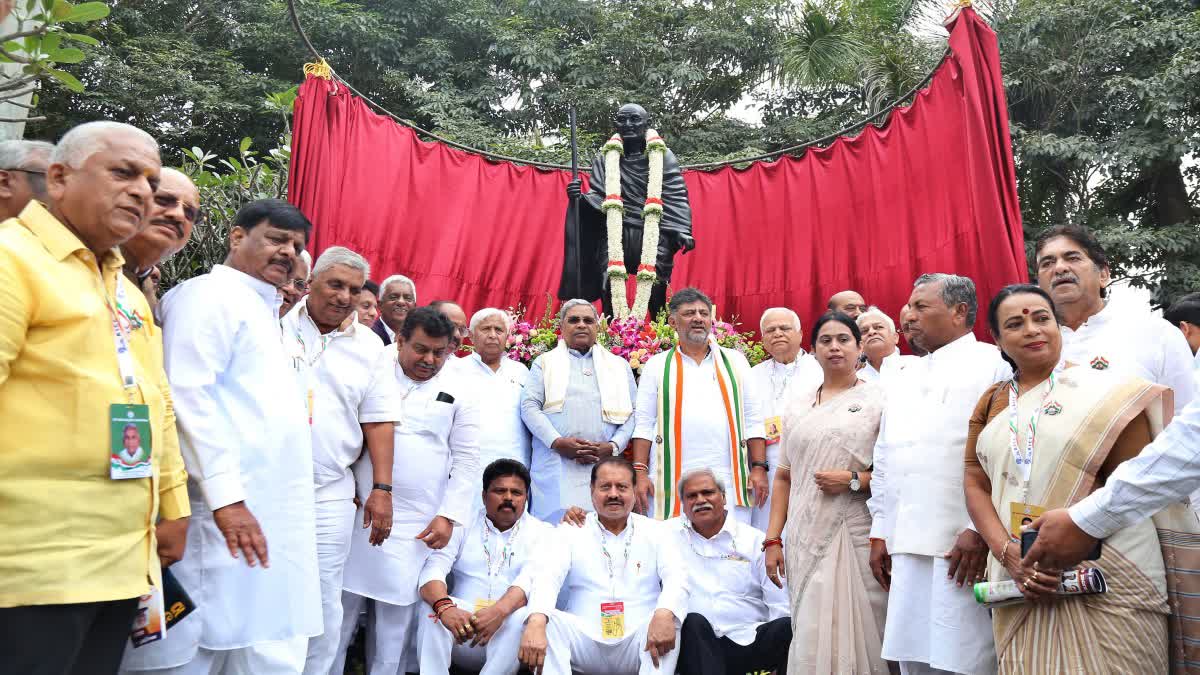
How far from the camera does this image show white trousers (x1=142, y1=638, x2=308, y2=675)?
2346mm

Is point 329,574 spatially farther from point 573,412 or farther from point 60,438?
point 573,412

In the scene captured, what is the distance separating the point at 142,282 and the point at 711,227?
282 inches

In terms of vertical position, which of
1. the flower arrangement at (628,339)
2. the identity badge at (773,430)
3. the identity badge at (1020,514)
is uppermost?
the flower arrangement at (628,339)

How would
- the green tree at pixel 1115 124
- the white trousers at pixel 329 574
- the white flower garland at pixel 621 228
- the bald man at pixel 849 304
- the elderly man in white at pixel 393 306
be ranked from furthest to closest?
1. the green tree at pixel 1115 124
2. the white flower garland at pixel 621 228
3. the bald man at pixel 849 304
4. the elderly man in white at pixel 393 306
5. the white trousers at pixel 329 574

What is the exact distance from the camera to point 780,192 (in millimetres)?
8805

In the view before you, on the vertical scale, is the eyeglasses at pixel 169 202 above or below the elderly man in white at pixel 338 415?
above

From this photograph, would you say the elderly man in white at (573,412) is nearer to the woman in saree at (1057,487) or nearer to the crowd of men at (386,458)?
the crowd of men at (386,458)

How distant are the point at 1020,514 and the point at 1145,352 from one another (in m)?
0.93

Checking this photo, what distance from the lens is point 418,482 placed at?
3.91 m

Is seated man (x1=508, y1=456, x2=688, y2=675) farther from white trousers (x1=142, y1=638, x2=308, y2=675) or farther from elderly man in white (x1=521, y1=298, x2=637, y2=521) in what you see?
white trousers (x1=142, y1=638, x2=308, y2=675)

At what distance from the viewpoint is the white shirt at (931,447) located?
3.01m

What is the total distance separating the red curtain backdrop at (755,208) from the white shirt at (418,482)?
3630 millimetres

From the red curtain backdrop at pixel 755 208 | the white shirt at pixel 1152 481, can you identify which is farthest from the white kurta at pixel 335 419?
the red curtain backdrop at pixel 755 208

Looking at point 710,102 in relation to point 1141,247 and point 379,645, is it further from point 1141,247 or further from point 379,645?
point 379,645
